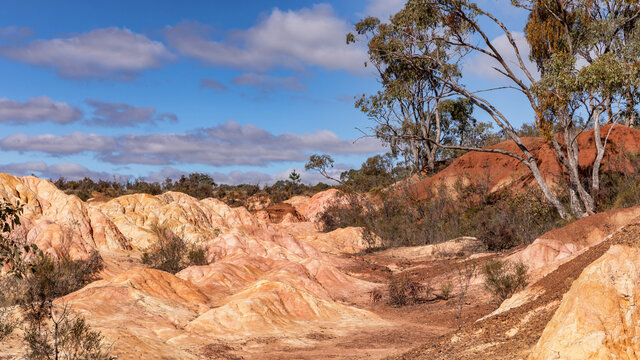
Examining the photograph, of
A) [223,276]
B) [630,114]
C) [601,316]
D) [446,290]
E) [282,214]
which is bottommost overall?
[446,290]

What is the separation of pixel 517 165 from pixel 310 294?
19593 millimetres

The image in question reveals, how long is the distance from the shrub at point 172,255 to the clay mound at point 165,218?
3.98 feet

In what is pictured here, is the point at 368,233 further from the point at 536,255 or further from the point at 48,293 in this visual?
the point at 48,293

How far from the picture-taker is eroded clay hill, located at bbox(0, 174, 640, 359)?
5.68 metres

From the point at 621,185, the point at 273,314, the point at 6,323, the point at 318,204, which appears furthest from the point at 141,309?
the point at 318,204

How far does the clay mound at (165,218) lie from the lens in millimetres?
19795

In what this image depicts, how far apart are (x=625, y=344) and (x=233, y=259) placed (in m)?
13.0

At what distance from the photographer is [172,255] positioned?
17.3 m

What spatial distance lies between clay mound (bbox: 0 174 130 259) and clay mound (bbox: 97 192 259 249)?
1.24m

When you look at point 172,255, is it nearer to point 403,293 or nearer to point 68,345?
point 403,293

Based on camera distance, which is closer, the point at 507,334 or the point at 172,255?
the point at 507,334

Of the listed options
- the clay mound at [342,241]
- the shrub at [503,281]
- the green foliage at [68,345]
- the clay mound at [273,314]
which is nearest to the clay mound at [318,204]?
the clay mound at [342,241]

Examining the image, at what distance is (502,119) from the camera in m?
21.5

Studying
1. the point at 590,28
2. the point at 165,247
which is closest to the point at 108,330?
the point at 165,247
